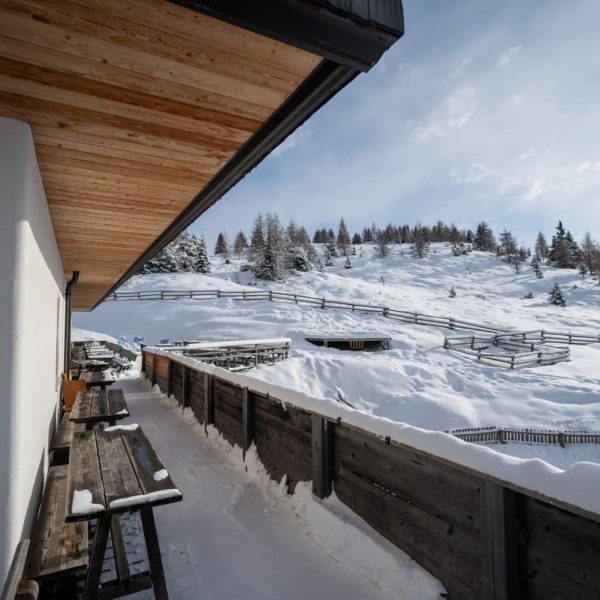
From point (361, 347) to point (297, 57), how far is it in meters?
22.3

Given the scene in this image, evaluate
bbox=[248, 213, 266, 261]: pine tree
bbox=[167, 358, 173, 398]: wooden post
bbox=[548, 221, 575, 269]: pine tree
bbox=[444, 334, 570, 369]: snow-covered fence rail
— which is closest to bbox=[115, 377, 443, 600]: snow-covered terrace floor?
bbox=[167, 358, 173, 398]: wooden post

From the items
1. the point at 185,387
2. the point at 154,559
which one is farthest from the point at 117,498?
the point at 185,387

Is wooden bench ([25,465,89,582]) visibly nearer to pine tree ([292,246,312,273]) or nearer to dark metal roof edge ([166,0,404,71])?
dark metal roof edge ([166,0,404,71])

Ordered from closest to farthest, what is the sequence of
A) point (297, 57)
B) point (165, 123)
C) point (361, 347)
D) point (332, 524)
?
point (297, 57) < point (165, 123) < point (332, 524) < point (361, 347)

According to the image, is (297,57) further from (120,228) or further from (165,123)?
(120,228)

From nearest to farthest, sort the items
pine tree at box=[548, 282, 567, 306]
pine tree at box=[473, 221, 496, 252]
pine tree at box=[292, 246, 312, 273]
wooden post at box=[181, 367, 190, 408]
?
wooden post at box=[181, 367, 190, 408] < pine tree at box=[548, 282, 567, 306] < pine tree at box=[292, 246, 312, 273] < pine tree at box=[473, 221, 496, 252]

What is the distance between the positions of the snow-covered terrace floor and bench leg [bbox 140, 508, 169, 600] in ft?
1.03

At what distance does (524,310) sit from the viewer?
41000mm

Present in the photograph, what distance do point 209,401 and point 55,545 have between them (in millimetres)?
3844

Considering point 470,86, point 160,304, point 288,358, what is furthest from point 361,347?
point 470,86

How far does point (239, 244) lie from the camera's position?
7869 cm

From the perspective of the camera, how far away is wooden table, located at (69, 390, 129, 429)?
4332 millimetres

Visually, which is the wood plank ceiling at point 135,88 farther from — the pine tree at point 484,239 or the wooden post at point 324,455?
the pine tree at point 484,239

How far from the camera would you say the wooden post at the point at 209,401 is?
618 cm
